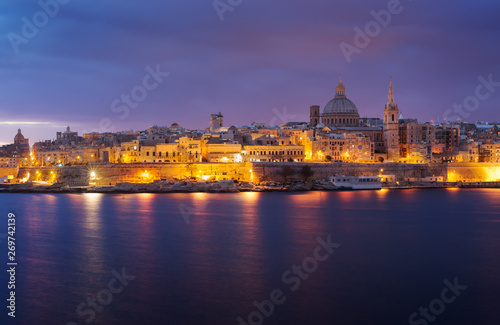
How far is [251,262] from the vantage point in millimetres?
12562

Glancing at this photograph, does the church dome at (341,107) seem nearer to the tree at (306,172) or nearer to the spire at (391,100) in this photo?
the spire at (391,100)

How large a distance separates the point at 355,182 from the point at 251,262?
1967cm

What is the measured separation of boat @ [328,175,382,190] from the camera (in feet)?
102

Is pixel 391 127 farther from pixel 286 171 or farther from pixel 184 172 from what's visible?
pixel 184 172

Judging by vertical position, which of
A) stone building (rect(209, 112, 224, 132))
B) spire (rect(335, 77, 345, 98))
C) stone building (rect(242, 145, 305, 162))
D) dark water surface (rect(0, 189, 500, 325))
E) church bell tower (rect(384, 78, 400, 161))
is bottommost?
dark water surface (rect(0, 189, 500, 325))

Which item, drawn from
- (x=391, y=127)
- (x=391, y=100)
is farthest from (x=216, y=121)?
(x=391, y=127)

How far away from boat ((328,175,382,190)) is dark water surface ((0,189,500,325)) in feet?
26.9

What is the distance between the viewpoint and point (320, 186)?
3092 cm

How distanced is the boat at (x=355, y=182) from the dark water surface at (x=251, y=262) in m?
8.19

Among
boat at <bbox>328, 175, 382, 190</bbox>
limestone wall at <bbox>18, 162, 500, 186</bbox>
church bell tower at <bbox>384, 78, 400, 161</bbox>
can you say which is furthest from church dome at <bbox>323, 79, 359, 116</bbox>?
boat at <bbox>328, 175, 382, 190</bbox>

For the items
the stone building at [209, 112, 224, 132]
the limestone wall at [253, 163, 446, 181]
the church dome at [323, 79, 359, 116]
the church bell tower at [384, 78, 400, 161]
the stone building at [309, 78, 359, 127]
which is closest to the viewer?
the limestone wall at [253, 163, 446, 181]

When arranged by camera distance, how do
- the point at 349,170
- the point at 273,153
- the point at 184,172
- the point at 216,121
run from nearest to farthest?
the point at 184,172, the point at 349,170, the point at 273,153, the point at 216,121

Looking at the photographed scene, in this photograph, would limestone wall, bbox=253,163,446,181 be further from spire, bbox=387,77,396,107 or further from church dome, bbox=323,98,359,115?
church dome, bbox=323,98,359,115

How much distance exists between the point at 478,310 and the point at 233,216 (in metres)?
11.2
